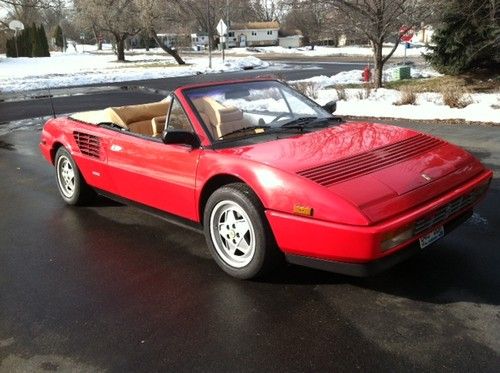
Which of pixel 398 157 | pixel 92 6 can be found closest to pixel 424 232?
pixel 398 157

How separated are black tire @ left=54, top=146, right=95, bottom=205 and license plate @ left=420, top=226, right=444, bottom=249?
3708mm

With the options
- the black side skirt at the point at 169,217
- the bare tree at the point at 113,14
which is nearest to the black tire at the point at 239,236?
the black side skirt at the point at 169,217

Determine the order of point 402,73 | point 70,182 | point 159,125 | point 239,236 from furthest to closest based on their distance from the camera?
point 402,73 → point 70,182 → point 159,125 → point 239,236

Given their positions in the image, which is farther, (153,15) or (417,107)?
(153,15)

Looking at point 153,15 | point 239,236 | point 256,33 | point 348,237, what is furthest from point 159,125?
point 256,33

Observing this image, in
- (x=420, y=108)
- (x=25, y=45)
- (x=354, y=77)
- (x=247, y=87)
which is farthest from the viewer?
(x=25, y=45)

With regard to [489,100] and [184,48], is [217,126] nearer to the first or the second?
[489,100]

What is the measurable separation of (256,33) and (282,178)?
101 m

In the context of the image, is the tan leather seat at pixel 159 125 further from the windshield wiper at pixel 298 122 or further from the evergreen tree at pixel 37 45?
the evergreen tree at pixel 37 45

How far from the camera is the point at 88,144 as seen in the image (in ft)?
17.3

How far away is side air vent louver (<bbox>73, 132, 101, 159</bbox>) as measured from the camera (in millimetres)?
5121

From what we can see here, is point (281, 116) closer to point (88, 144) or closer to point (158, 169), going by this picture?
point (158, 169)

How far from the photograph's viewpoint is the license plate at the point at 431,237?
333cm

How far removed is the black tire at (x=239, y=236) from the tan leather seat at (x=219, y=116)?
0.66 m
